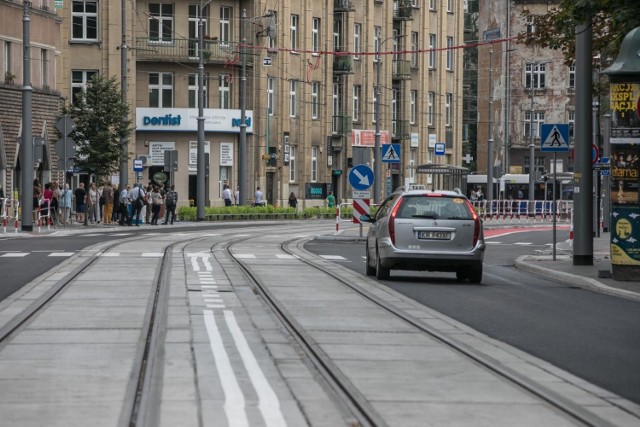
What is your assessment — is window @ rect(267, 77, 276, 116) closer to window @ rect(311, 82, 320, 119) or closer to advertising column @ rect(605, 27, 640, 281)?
window @ rect(311, 82, 320, 119)

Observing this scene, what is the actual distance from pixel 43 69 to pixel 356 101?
96.0 feet

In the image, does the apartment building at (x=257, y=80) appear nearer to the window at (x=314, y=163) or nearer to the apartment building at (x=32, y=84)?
the window at (x=314, y=163)

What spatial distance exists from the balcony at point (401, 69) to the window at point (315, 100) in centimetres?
873

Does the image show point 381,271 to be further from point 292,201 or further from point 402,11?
point 402,11

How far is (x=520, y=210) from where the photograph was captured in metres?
76.2

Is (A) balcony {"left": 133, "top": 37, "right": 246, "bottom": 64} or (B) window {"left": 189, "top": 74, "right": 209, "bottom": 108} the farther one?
(B) window {"left": 189, "top": 74, "right": 209, "bottom": 108}

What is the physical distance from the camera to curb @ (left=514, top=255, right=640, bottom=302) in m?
21.8

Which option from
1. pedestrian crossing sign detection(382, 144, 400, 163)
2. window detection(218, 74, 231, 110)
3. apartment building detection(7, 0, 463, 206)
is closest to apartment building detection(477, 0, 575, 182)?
apartment building detection(7, 0, 463, 206)

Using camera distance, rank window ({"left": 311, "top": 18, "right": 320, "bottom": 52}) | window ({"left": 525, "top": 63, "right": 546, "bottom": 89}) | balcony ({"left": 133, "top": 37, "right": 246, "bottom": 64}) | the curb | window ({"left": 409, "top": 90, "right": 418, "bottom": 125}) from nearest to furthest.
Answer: the curb, balcony ({"left": 133, "top": 37, "right": 246, "bottom": 64}), window ({"left": 311, "top": 18, "right": 320, "bottom": 52}), window ({"left": 409, "top": 90, "right": 418, "bottom": 125}), window ({"left": 525, "top": 63, "right": 546, "bottom": 89})

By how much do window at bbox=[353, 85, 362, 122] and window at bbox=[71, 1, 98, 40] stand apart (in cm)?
1961

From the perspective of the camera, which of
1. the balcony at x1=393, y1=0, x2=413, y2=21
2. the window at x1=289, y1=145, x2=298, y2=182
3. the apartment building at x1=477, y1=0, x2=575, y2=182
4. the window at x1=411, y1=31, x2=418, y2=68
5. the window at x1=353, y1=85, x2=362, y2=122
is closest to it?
the window at x1=289, y1=145, x2=298, y2=182

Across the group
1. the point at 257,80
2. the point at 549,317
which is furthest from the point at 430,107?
the point at 549,317

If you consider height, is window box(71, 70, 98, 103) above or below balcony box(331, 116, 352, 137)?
above

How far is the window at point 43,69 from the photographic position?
59219mm
